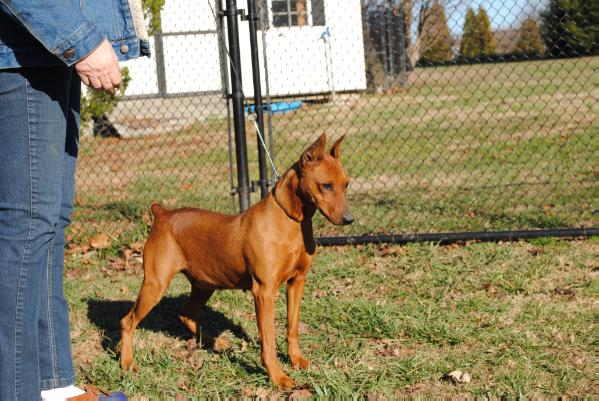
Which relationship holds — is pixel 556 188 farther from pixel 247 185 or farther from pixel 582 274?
pixel 247 185

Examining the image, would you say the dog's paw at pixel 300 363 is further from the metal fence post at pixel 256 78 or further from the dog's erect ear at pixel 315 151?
the metal fence post at pixel 256 78

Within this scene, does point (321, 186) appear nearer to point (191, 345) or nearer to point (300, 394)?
point (300, 394)

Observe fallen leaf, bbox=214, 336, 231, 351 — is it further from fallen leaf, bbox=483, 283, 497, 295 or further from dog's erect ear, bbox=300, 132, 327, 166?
fallen leaf, bbox=483, 283, 497, 295

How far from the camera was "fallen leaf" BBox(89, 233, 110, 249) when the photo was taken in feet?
21.6

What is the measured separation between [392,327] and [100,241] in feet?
9.84

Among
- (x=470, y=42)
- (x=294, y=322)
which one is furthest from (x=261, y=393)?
(x=470, y=42)

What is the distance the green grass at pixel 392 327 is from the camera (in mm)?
3826

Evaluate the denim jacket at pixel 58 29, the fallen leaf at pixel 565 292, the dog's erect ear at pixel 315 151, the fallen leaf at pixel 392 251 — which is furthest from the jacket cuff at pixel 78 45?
the fallen leaf at pixel 392 251

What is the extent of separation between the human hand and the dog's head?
4.28 ft

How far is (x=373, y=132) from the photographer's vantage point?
466 inches

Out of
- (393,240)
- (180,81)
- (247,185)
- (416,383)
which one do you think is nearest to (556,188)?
(393,240)

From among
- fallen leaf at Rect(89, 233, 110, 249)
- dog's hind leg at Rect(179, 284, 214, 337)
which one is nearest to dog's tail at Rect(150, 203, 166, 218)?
dog's hind leg at Rect(179, 284, 214, 337)

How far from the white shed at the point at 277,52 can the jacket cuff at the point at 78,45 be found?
11.6 meters

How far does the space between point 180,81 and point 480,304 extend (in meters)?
11.2
